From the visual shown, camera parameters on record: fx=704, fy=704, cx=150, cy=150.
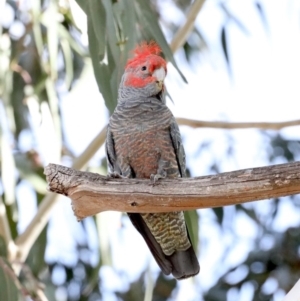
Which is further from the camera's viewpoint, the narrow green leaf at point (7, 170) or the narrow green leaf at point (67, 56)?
the narrow green leaf at point (67, 56)

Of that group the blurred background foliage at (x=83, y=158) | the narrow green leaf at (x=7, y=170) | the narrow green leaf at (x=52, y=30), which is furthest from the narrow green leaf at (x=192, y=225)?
the narrow green leaf at (x=52, y=30)

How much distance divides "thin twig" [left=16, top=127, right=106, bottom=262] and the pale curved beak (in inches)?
22.3

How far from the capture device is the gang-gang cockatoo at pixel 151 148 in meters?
2.22

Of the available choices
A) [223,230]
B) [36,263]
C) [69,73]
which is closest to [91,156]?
[69,73]

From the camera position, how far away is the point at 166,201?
1785 millimetres

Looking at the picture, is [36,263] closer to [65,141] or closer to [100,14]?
[65,141]

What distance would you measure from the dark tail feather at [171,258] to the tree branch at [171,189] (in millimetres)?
448

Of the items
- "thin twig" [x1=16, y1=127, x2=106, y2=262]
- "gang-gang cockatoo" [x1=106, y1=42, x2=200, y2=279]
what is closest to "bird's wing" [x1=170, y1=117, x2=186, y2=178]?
"gang-gang cockatoo" [x1=106, y1=42, x2=200, y2=279]

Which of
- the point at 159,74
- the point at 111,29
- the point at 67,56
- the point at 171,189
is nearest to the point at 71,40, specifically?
the point at 67,56

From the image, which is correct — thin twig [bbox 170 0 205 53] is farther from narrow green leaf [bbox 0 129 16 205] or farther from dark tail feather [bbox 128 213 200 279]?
dark tail feather [bbox 128 213 200 279]

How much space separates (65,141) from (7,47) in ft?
1.69

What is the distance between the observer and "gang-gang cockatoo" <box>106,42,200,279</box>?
7.29ft

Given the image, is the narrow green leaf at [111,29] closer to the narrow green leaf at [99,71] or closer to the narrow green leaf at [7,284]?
the narrow green leaf at [99,71]

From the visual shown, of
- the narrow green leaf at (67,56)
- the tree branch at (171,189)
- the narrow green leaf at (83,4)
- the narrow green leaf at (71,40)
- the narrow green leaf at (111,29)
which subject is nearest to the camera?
the tree branch at (171,189)
